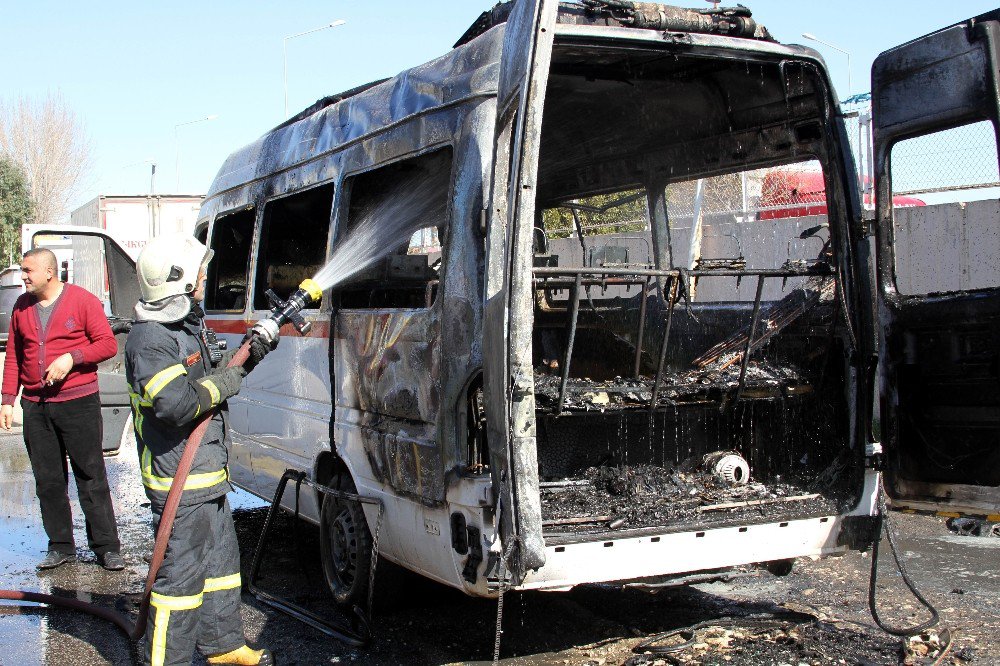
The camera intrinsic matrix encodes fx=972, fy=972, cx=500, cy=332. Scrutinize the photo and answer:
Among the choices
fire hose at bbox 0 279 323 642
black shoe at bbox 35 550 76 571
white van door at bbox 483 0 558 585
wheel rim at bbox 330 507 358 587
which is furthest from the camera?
black shoe at bbox 35 550 76 571

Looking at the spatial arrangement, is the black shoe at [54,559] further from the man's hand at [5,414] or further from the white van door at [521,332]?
the white van door at [521,332]

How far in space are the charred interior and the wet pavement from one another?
2.12 ft

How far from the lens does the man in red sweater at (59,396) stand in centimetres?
636

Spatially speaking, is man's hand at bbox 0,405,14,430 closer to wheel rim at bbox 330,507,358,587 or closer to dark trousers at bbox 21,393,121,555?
dark trousers at bbox 21,393,121,555

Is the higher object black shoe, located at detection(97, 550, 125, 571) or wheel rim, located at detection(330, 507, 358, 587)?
wheel rim, located at detection(330, 507, 358, 587)

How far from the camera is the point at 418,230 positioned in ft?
16.1

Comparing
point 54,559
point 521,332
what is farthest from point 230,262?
point 521,332

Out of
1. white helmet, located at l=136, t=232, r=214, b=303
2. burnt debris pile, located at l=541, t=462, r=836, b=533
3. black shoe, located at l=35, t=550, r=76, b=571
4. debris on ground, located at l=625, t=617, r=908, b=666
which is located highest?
white helmet, located at l=136, t=232, r=214, b=303

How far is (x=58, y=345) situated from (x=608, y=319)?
11.8 feet

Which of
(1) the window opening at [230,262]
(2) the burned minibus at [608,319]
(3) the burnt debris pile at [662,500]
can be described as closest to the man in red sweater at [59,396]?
(1) the window opening at [230,262]

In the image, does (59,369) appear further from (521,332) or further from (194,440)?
(521,332)

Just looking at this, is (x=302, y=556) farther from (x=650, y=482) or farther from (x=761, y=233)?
(x=761, y=233)

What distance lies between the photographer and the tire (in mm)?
5066

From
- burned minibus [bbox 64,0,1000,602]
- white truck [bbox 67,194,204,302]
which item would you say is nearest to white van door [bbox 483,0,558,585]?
burned minibus [bbox 64,0,1000,602]
